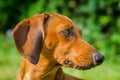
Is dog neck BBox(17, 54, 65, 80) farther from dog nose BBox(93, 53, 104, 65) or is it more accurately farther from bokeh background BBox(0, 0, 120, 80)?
bokeh background BBox(0, 0, 120, 80)

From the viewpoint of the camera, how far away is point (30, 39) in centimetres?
615

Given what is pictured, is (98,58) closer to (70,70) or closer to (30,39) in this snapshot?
(30,39)

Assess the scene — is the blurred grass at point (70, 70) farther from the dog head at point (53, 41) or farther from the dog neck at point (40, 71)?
the dog head at point (53, 41)

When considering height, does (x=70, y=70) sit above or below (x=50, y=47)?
below

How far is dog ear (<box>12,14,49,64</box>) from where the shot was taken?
609cm

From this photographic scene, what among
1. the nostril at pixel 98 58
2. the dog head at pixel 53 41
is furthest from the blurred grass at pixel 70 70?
the nostril at pixel 98 58

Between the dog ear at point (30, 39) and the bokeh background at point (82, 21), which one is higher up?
the dog ear at point (30, 39)

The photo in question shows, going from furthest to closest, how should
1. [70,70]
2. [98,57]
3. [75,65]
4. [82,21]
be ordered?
[82,21]
[70,70]
[75,65]
[98,57]

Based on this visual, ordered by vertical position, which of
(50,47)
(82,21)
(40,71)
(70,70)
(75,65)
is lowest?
(82,21)

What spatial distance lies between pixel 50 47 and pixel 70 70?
3.40 meters

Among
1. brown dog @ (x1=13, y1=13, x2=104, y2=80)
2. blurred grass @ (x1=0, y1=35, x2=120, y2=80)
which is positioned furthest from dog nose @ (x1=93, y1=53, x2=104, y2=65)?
blurred grass @ (x1=0, y1=35, x2=120, y2=80)

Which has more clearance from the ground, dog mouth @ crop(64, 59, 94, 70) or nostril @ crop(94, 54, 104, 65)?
nostril @ crop(94, 54, 104, 65)

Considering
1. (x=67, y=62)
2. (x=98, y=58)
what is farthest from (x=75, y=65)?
(x=98, y=58)

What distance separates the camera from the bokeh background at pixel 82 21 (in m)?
10.4
